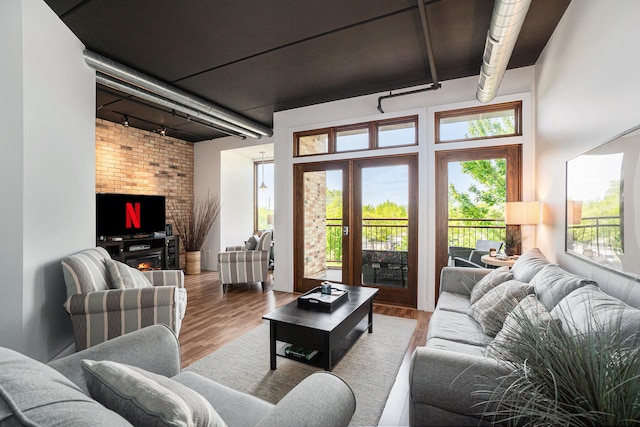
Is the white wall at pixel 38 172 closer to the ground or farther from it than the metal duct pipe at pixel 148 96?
closer to the ground

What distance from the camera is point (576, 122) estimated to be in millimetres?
2277

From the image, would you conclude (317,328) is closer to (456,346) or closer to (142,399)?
(456,346)

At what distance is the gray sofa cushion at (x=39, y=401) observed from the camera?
0.55 m

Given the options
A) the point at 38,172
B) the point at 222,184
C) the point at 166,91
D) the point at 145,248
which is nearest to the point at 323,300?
the point at 38,172

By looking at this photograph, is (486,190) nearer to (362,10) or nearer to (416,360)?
(362,10)

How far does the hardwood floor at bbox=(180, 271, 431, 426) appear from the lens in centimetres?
210

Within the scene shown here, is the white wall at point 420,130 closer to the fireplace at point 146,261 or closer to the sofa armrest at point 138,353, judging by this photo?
the fireplace at point 146,261

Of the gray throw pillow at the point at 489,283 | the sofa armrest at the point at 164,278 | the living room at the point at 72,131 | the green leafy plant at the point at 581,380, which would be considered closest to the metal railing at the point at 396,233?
the living room at the point at 72,131

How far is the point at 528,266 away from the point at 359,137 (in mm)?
2846

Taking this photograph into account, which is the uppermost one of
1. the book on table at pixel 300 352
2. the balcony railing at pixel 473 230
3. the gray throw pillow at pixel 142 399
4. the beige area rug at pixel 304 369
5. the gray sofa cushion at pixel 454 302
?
the balcony railing at pixel 473 230

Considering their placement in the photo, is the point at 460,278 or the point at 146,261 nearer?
the point at 460,278

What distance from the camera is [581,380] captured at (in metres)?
0.74

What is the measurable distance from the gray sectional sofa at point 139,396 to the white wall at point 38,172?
152 centimetres

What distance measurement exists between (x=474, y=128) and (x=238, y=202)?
5.36m
